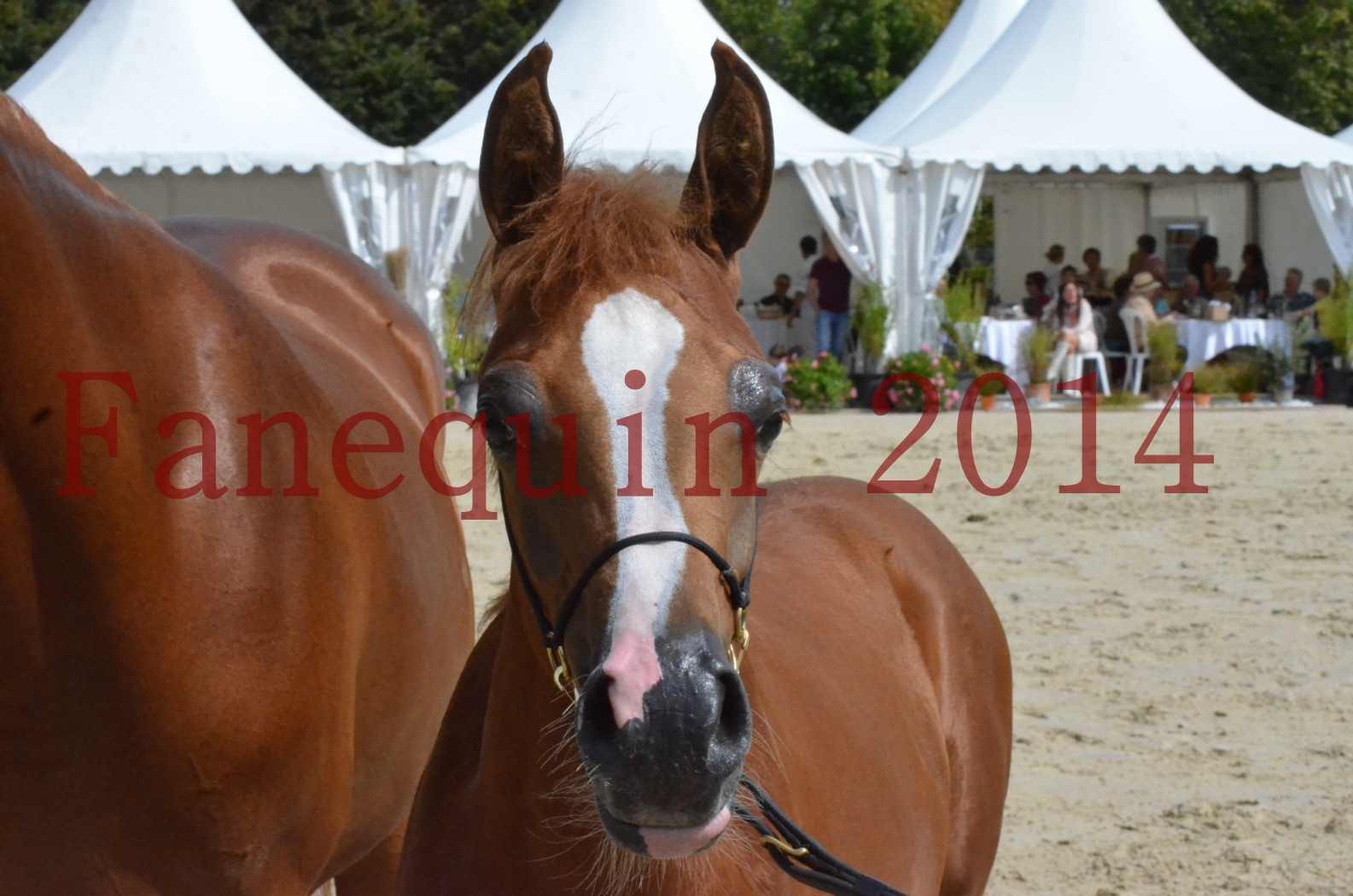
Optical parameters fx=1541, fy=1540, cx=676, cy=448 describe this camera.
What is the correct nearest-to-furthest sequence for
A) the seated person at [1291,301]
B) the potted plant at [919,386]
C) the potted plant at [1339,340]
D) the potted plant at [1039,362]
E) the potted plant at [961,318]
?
the potted plant at [919,386] → the potted plant at [1339,340] → the potted plant at [1039,362] → the potted plant at [961,318] → the seated person at [1291,301]

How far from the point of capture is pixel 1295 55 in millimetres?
27406

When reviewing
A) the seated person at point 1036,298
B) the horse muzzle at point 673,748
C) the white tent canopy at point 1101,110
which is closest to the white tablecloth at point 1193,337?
the white tent canopy at point 1101,110

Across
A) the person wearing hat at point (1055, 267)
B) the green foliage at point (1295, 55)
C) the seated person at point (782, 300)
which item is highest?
the green foliage at point (1295, 55)

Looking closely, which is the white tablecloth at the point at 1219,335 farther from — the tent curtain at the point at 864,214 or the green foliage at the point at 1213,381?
the tent curtain at the point at 864,214

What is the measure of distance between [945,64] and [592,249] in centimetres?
1933

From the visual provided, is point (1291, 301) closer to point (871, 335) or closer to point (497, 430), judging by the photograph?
point (871, 335)

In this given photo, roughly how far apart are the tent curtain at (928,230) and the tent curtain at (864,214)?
112 millimetres

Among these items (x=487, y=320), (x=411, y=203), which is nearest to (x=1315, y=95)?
(x=411, y=203)

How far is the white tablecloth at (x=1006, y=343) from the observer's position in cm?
1442

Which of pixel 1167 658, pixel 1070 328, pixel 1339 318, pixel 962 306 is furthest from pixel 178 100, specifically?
pixel 1167 658

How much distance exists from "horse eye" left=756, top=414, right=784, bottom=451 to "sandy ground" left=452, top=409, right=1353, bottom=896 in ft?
7.08

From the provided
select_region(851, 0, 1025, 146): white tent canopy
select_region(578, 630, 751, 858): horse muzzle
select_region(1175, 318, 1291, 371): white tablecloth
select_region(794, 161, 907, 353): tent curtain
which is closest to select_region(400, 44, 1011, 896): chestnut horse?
select_region(578, 630, 751, 858): horse muzzle

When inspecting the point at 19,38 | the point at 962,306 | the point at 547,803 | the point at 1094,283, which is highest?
the point at 19,38

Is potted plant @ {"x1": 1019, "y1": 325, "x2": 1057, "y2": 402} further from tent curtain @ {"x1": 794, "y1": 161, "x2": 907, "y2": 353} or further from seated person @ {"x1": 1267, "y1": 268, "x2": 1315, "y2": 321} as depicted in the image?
seated person @ {"x1": 1267, "y1": 268, "x2": 1315, "y2": 321}
